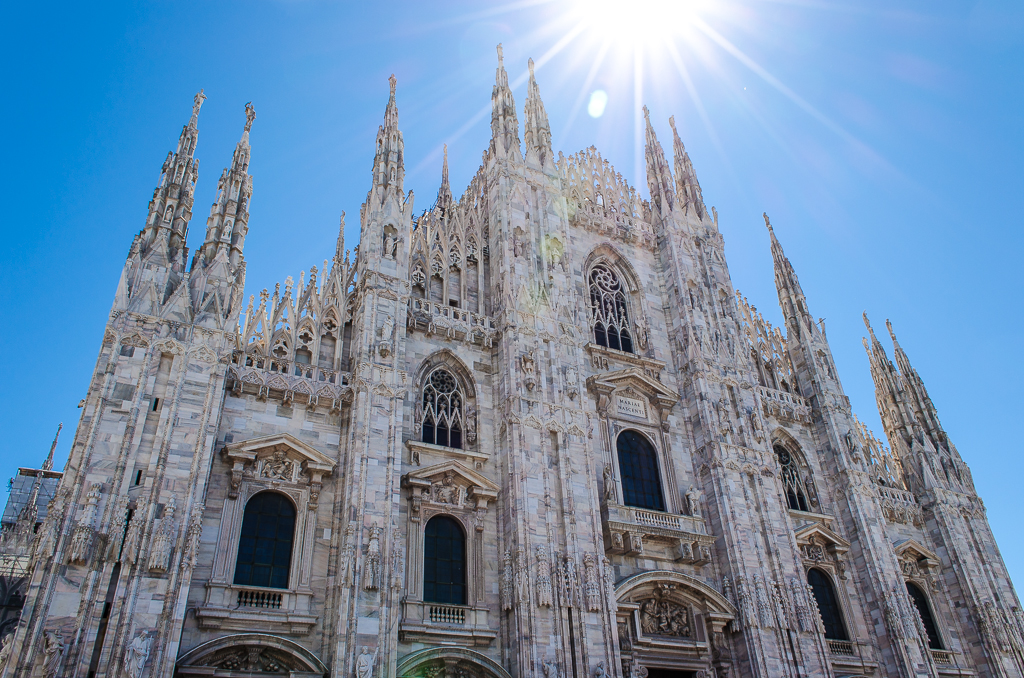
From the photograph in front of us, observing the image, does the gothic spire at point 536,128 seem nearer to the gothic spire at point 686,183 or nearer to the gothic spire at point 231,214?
the gothic spire at point 686,183

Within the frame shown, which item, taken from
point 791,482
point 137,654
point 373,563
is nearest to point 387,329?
point 373,563

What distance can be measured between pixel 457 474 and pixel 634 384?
778cm

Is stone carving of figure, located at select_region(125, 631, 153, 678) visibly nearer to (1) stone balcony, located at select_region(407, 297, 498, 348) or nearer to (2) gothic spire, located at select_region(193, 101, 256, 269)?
(2) gothic spire, located at select_region(193, 101, 256, 269)

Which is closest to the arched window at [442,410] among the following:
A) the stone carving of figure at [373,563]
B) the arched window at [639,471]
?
the stone carving of figure at [373,563]

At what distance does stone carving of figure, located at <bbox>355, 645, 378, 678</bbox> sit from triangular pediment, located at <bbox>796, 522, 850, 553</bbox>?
604 inches

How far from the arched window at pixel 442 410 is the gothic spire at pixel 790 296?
16178 mm

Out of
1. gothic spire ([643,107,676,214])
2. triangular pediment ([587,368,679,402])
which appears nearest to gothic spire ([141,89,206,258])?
triangular pediment ([587,368,679,402])

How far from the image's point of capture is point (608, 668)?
18328mm

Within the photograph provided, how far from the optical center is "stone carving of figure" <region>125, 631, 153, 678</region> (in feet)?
46.3

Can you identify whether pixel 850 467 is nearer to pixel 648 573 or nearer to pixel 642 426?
pixel 642 426

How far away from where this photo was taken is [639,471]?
24.1 metres

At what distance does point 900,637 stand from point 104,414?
77.0ft

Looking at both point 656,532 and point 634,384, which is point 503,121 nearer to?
point 634,384

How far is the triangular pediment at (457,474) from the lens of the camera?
1973cm
